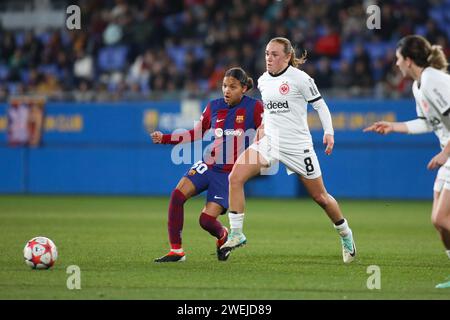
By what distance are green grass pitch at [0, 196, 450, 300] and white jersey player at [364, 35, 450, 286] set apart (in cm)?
76

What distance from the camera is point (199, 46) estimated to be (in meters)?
26.5

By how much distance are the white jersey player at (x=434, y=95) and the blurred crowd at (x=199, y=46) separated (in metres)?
14.3

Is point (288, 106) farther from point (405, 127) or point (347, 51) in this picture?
point (347, 51)

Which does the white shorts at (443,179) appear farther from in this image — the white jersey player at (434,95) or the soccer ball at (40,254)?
the soccer ball at (40,254)

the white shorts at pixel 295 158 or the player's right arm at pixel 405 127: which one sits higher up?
the player's right arm at pixel 405 127

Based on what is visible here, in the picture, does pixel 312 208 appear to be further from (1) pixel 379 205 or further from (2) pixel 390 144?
(2) pixel 390 144

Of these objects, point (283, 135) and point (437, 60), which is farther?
point (283, 135)

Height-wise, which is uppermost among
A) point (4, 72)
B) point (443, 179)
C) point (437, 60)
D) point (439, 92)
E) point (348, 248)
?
point (4, 72)

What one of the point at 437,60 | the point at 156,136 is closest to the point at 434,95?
the point at 437,60

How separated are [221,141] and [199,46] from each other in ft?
52.6

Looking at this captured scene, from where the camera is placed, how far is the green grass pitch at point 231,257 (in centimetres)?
810

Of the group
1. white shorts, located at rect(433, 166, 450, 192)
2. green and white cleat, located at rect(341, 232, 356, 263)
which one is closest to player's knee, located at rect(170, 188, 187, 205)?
green and white cleat, located at rect(341, 232, 356, 263)

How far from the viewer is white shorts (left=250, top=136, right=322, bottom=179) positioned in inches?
407

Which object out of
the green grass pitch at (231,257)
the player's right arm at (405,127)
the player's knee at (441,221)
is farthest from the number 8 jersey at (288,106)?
the player's knee at (441,221)
